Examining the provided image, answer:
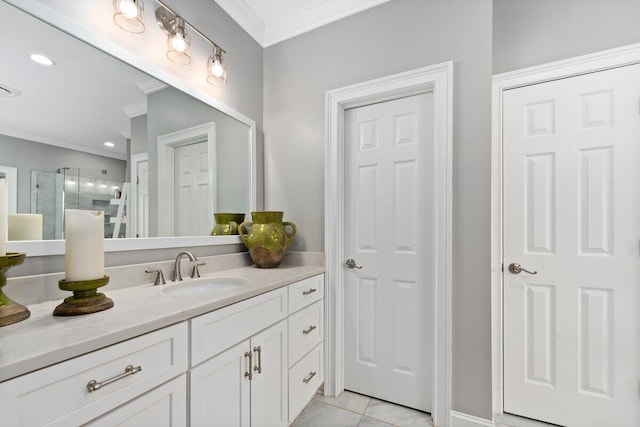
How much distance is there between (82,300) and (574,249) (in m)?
2.30

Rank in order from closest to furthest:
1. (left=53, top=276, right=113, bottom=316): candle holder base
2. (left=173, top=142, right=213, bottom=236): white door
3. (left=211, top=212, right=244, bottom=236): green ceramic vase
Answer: (left=53, top=276, right=113, bottom=316): candle holder base
(left=173, top=142, right=213, bottom=236): white door
(left=211, top=212, right=244, bottom=236): green ceramic vase

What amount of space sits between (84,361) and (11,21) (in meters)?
1.18

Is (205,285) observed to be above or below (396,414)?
above

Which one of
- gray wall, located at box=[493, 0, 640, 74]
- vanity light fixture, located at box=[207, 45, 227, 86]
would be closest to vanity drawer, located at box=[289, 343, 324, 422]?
vanity light fixture, located at box=[207, 45, 227, 86]

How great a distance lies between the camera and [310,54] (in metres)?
2.04

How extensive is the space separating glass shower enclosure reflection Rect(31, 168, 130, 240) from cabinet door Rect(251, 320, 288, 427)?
2.69 feet

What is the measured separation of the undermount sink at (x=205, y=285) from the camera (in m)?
1.35

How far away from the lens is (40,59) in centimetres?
103

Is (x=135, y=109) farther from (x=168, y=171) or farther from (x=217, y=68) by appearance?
(x=217, y=68)

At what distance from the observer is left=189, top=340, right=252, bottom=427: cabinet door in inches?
36.9

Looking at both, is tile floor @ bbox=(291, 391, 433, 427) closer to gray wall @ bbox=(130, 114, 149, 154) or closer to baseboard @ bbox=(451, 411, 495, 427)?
baseboard @ bbox=(451, 411, 495, 427)

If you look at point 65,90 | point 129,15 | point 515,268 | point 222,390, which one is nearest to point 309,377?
point 222,390

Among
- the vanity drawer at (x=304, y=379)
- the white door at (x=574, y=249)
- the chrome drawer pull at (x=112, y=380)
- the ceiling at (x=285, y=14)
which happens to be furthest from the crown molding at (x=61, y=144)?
the white door at (x=574, y=249)

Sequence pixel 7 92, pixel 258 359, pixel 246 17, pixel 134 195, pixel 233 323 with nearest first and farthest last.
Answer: pixel 7 92, pixel 233 323, pixel 258 359, pixel 134 195, pixel 246 17
